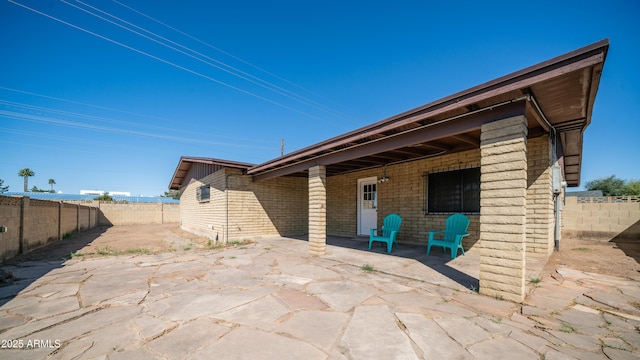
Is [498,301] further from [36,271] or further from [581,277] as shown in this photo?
[36,271]

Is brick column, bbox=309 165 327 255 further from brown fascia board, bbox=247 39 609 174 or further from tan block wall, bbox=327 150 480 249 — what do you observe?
tan block wall, bbox=327 150 480 249

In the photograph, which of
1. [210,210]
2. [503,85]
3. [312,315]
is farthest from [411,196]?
[210,210]

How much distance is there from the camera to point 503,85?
10.1 ft

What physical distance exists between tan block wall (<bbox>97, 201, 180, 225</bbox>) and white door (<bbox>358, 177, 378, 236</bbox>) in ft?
62.9

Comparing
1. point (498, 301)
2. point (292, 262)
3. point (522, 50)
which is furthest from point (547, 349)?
point (522, 50)

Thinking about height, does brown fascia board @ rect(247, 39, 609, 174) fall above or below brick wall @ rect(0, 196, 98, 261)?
above

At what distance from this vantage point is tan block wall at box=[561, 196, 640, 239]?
327 inches

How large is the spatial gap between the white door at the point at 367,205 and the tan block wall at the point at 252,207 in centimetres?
274

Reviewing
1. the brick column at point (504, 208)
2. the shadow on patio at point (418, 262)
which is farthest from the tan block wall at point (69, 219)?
the brick column at point (504, 208)

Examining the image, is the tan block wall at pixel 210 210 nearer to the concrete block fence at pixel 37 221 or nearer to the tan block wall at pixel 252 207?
the tan block wall at pixel 252 207

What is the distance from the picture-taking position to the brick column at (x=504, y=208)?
10.4ft

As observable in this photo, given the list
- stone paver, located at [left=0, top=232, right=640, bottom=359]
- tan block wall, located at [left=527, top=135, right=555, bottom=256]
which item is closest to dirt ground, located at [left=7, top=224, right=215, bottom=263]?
stone paver, located at [left=0, top=232, right=640, bottom=359]

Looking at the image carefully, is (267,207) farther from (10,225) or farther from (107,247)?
(10,225)

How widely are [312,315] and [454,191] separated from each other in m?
5.26
